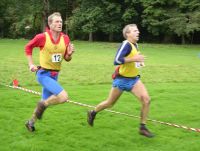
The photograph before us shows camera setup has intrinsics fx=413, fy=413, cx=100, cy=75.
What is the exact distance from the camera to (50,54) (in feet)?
22.4

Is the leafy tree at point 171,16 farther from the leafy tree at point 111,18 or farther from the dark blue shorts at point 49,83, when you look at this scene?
the dark blue shorts at point 49,83

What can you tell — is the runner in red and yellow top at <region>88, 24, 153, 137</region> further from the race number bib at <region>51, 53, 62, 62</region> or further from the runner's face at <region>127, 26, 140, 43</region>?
the race number bib at <region>51, 53, 62, 62</region>

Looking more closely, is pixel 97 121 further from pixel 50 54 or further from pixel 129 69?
pixel 50 54

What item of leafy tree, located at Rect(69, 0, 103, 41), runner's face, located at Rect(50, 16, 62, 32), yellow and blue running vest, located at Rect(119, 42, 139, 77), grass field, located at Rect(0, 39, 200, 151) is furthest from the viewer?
leafy tree, located at Rect(69, 0, 103, 41)

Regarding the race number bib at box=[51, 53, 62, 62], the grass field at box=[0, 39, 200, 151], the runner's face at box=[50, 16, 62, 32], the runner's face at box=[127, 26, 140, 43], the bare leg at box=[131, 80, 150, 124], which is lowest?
the grass field at box=[0, 39, 200, 151]

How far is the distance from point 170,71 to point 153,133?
1106cm

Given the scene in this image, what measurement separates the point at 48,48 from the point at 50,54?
11 centimetres

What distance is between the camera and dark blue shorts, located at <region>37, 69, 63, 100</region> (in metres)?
6.61

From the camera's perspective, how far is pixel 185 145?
255 inches

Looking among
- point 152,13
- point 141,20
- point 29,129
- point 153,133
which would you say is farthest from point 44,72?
point 141,20

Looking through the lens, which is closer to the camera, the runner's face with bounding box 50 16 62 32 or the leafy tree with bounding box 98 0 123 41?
the runner's face with bounding box 50 16 62 32

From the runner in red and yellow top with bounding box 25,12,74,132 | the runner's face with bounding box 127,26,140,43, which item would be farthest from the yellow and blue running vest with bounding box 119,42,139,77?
the runner in red and yellow top with bounding box 25,12,74,132

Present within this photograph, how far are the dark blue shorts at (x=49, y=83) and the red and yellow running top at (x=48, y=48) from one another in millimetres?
106

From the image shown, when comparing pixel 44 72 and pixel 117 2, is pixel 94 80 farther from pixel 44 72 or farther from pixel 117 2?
pixel 117 2
